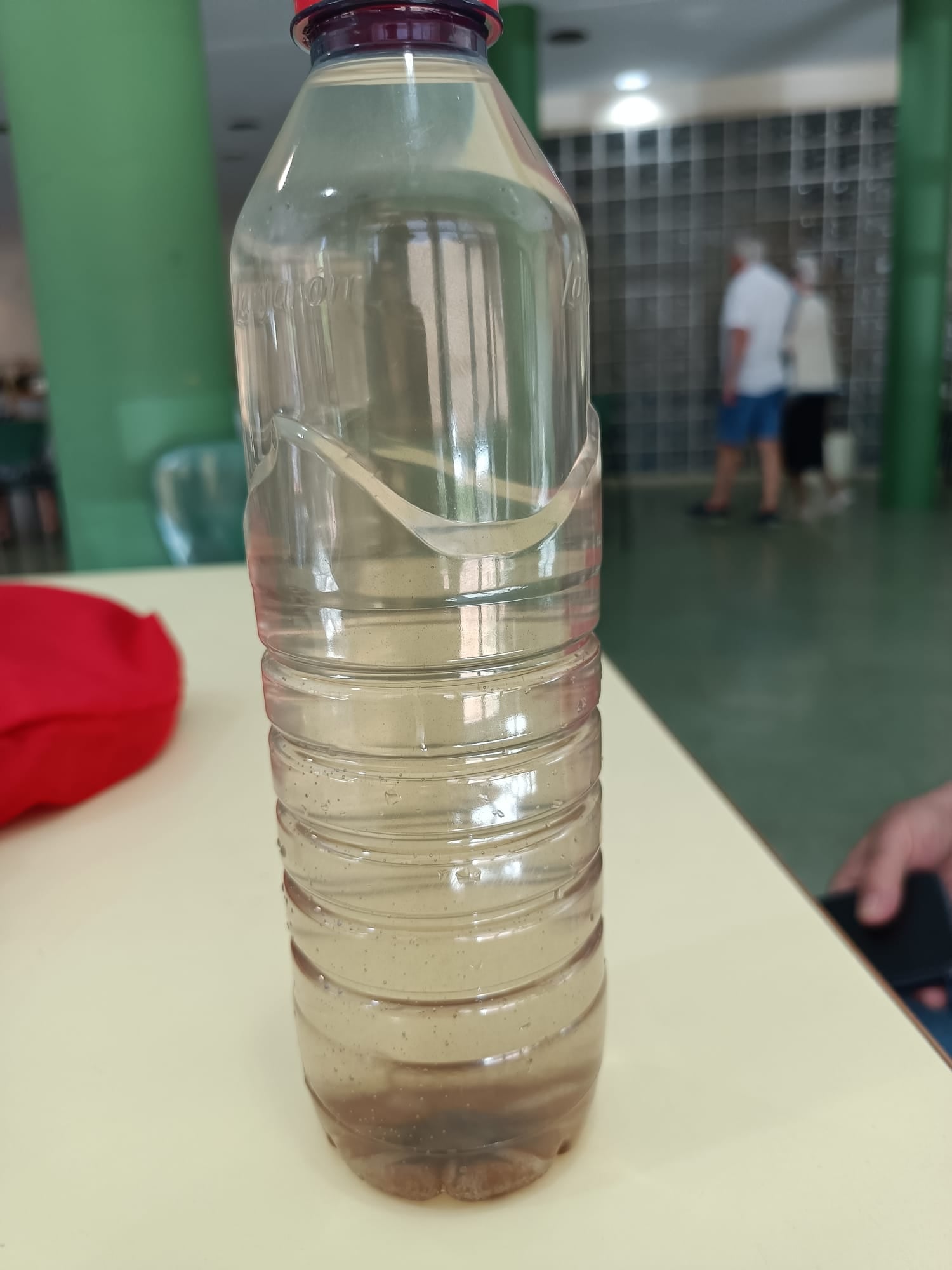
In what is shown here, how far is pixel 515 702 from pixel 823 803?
205cm

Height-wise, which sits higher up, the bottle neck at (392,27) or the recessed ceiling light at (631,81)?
the recessed ceiling light at (631,81)

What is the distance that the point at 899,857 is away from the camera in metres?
0.82

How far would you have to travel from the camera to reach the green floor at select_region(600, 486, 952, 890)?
7.92 ft

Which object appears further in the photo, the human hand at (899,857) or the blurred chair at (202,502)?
the blurred chair at (202,502)

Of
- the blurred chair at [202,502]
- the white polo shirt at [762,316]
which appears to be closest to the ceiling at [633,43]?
the white polo shirt at [762,316]

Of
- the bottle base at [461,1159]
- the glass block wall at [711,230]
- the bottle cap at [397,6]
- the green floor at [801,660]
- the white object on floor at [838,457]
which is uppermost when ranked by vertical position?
the glass block wall at [711,230]

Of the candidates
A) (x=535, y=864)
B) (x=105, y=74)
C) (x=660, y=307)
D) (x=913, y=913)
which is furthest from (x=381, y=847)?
(x=660, y=307)

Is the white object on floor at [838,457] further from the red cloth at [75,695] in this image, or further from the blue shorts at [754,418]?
the red cloth at [75,695]

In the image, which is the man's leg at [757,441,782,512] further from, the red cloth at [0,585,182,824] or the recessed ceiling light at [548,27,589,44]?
the red cloth at [0,585,182,824]

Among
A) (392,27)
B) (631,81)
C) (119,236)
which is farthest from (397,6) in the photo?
(631,81)

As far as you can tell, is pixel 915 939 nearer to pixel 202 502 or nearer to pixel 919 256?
pixel 202 502

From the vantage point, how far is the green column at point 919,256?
546 centimetres

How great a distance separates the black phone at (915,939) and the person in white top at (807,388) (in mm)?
5359

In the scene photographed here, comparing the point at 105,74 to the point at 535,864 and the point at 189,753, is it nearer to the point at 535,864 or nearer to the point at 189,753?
the point at 189,753
